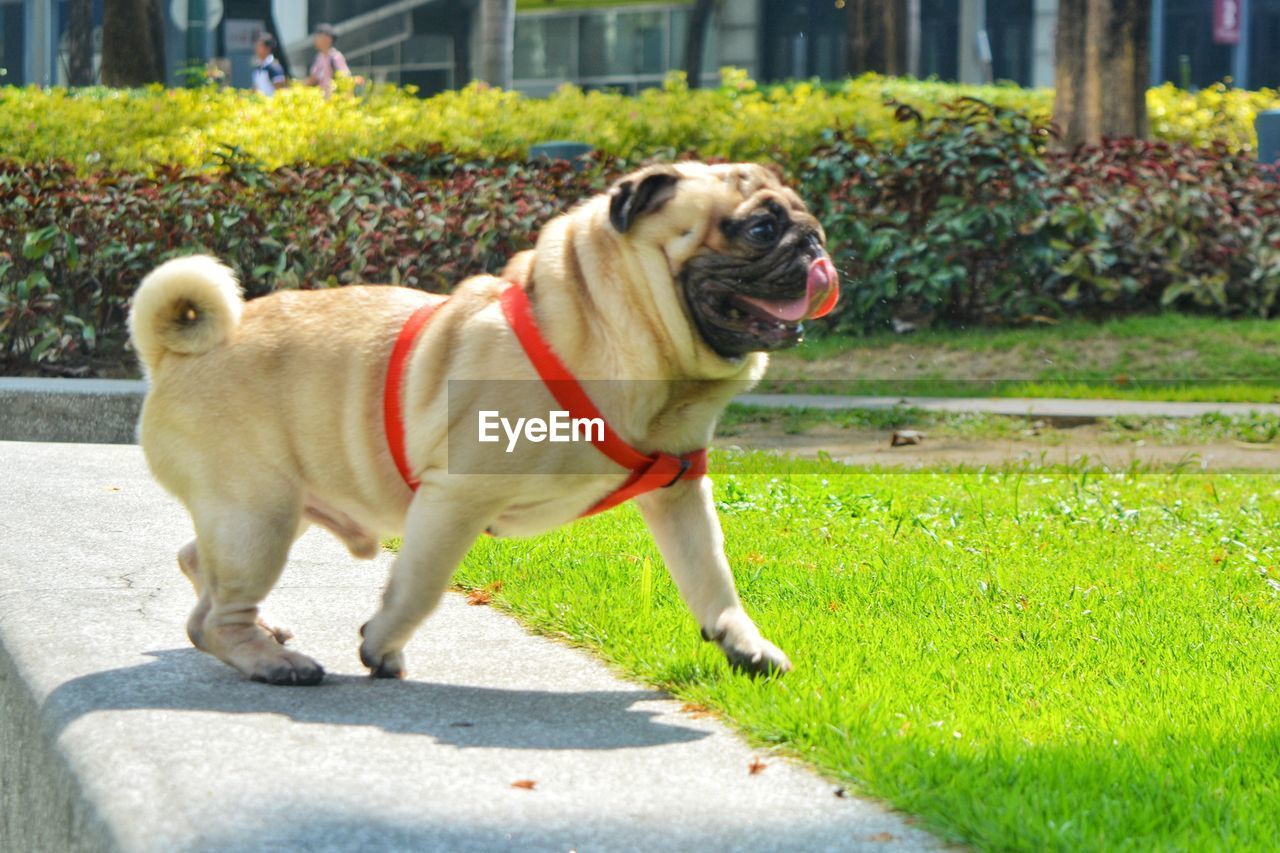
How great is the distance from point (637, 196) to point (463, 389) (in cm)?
57

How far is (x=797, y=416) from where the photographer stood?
8719 millimetres

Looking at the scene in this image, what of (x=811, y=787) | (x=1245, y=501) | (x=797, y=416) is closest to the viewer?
(x=811, y=787)

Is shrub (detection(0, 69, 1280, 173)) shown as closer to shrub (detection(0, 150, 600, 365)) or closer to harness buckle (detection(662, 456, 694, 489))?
shrub (detection(0, 150, 600, 365))

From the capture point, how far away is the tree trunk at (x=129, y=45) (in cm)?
1806

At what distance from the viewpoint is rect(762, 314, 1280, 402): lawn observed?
9.62 m

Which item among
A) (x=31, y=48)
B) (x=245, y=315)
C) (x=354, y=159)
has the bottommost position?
(x=245, y=315)

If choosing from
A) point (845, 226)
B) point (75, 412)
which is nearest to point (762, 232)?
point (75, 412)

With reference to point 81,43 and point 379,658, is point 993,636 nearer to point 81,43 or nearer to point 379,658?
point 379,658

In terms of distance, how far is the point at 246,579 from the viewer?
12.5 ft

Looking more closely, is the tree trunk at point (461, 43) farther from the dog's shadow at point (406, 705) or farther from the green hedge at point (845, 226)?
the dog's shadow at point (406, 705)

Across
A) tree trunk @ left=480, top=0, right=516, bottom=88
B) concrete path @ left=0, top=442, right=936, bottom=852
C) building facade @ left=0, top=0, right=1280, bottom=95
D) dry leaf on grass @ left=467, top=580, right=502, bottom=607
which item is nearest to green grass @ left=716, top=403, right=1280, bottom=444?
dry leaf on grass @ left=467, top=580, right=502, bottom=607

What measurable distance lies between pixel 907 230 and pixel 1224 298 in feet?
7.25

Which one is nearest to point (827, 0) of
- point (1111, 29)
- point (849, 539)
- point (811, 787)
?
point (1111, 29)

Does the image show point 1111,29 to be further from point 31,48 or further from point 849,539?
point 31,48
